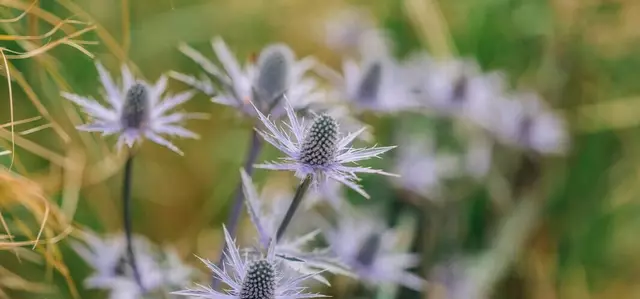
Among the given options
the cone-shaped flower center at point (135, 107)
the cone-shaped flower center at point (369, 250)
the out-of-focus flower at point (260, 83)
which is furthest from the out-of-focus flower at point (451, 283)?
the cone-shaped flower center at point (135, 107)

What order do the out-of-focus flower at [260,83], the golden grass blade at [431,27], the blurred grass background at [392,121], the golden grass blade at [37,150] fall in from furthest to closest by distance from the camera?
the golden grass blade at [431,27] < the blurred grass background at [392,121] < the golden grass blade at [37,150] < the out-of-focus flower at [260,83]

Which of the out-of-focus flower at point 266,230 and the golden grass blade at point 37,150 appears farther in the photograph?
the golden grass blade at point 37,150

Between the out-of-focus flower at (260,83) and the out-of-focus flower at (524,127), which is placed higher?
the out-of-focus flower at (524,127)

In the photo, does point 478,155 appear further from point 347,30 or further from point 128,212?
point 128,212

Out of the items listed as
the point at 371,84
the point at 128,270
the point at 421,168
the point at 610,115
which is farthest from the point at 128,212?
the point at 610,115

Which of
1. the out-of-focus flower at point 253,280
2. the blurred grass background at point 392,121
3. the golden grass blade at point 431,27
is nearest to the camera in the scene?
the out-of-focus flower at point 253,280

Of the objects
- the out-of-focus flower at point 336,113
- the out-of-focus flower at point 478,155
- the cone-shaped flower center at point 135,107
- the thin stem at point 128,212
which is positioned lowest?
the thin stem at point 128,212

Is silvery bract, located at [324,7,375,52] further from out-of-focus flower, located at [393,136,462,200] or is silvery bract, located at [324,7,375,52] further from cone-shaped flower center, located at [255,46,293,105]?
cone-shaped flower center, located at [255,46,293,105]

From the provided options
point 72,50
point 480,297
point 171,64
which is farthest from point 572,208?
point 72,50

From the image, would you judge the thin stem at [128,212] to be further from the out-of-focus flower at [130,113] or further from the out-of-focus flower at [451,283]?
the out-of-focus flower at [451,283]
